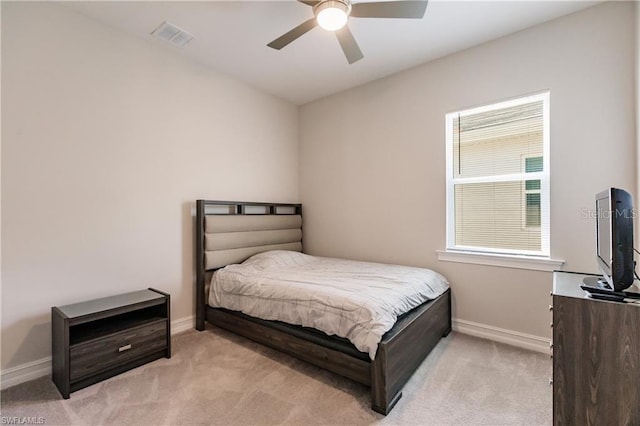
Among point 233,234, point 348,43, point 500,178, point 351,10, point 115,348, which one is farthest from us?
point 233,234

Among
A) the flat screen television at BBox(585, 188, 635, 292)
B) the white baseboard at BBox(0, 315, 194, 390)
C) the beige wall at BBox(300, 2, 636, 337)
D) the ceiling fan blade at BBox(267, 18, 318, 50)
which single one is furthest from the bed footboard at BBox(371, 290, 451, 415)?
the white baseboard at BBox(0, 315, 194, 390)

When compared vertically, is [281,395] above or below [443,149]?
below

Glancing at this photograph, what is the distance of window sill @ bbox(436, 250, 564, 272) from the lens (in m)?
2.43

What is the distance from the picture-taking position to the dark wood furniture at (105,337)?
1892 millimetres

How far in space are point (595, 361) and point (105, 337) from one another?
2876mm

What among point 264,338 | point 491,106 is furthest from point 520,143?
point 264,338

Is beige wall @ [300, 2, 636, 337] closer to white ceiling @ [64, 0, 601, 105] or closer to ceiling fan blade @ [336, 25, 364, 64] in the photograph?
white ceiling @ [64, 0, 601, 105]

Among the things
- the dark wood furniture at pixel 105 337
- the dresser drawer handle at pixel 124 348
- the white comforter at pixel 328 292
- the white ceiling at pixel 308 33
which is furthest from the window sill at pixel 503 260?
the dresser drawer handle at pixel 124 348

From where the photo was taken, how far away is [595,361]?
1275mm

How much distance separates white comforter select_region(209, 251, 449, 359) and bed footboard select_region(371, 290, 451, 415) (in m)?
0.07

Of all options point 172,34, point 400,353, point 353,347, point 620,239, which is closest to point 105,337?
point 353,347

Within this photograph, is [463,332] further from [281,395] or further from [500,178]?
[281,395]

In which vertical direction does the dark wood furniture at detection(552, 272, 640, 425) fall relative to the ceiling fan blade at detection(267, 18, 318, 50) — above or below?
below

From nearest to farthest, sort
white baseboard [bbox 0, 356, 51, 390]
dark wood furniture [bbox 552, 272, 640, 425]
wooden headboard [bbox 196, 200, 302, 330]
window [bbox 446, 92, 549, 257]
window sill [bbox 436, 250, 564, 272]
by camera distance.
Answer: dark wood furniture [bbox 552, 272, 640, 425] < white baseboard [bbox 0, 356, 51, 390] < window sill [bbox 436, 250, 564, 272] < window [bbox 446, 92, 549, 257] < wooden headboard [bbox 196, 200, 302, 330]
